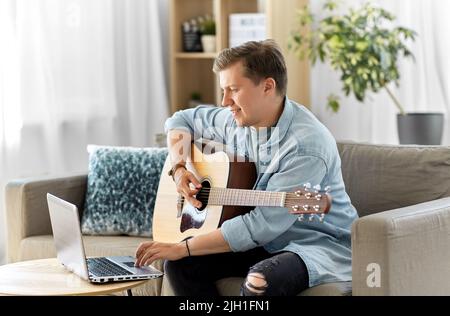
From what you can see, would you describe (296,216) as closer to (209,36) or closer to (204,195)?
(204,195)

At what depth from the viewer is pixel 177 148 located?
3029mm

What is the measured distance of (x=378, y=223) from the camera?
7.71 ft

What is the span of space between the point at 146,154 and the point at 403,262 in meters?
1.34

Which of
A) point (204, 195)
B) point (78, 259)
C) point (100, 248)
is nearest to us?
point (78, 259)

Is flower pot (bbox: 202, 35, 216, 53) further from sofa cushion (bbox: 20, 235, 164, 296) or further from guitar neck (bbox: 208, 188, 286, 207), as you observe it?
guitar neck (bbox: 208, 188, 286, 207)

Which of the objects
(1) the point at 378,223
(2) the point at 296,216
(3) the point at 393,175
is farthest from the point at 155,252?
(3) the point at 393,175

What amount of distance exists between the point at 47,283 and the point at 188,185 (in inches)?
24.1

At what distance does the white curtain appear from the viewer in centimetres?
415

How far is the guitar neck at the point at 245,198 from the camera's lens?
2.46 m

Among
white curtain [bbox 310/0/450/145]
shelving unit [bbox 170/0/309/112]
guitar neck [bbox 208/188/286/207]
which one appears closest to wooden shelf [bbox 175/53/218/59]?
shelving unit [bbox 170/0/309/112]

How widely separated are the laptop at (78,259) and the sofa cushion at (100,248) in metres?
0.36

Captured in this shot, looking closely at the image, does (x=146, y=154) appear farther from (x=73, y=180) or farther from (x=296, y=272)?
(x=296, y=272)

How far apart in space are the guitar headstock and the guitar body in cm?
30

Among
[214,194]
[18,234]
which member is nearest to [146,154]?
[18,234]
